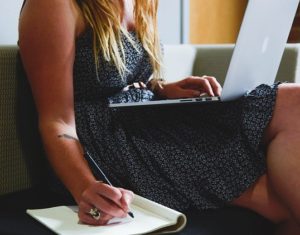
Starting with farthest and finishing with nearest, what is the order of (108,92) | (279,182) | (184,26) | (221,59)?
1. (184,26)
2. (221,59)
3. (108,92)
4. (279,182)

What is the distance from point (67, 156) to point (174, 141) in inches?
8.8

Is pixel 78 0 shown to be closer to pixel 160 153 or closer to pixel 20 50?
pixel 20 50

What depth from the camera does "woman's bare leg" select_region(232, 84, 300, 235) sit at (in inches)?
38.3

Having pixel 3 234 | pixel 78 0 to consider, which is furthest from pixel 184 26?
pixel 3 234

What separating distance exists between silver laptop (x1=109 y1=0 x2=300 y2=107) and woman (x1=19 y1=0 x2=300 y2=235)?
47 millimetres

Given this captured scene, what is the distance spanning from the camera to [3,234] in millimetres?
879

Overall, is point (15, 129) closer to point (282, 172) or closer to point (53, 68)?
point (53, 68)

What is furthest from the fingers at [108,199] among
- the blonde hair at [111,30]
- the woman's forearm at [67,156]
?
the blonde hair at [111,30]

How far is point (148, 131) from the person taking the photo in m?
1.08

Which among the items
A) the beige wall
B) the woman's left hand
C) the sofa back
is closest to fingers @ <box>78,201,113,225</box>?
the sofa back

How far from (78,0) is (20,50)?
0.16 meters

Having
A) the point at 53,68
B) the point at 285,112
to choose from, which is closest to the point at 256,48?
the point at 285,112

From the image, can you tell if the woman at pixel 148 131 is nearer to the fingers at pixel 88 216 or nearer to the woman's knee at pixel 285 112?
the woman's knee at pixel 285 112

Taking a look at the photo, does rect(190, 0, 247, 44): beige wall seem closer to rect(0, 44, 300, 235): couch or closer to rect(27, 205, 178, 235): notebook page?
rect(0, 44, 300, 235): couch
